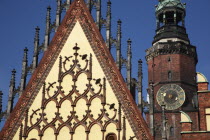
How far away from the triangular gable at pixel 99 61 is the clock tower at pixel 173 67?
15444 mm

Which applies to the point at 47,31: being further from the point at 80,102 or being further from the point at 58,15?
the point at 80,102

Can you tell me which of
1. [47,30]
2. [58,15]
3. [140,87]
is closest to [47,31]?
[47,30]

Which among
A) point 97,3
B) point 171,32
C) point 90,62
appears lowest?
point 90,62

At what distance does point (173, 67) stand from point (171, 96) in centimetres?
227

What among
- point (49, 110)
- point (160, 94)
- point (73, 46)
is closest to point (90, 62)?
point (73, 46)

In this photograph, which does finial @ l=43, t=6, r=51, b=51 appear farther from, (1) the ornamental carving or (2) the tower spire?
(2) the tower spire

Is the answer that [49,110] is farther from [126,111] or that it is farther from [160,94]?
[160,94]

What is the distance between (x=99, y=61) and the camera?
53.6 feet

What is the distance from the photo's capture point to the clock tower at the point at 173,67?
31766 mm

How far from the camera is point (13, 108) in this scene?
1608 centimetres

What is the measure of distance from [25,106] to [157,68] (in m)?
18.8

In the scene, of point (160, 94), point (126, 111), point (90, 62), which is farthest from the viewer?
point (160, 94)

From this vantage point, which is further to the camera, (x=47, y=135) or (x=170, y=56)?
(x=170, y=56)

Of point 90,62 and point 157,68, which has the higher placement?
point 157,68
